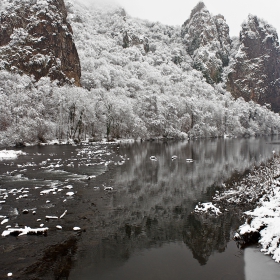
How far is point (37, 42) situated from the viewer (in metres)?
93.8

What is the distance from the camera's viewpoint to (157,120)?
82875mm

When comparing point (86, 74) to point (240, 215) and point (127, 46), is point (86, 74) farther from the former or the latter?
point (240, 215)

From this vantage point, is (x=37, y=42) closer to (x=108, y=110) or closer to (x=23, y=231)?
(x=108, y=110)

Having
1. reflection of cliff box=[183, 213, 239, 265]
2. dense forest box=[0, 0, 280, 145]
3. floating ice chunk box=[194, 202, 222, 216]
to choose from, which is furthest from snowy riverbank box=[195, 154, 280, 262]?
dense forest box=[0, 0, 280, 145]

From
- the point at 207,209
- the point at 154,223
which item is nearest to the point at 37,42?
the point at 207,209

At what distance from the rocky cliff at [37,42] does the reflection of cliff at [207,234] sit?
8479 cm

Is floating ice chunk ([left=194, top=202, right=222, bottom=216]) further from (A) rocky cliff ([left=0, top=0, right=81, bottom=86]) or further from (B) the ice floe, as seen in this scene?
(A) rocky cliff ([left=0, top=0, right=81, bottom=86])

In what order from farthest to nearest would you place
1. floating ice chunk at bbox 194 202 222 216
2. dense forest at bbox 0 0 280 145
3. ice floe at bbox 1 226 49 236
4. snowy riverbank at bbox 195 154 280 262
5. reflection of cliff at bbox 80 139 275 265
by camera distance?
dense forest at bbox 0 0 280 145 < floating ice chunk at bbox 194 202 222 216 < ice floe at bbox 1 226 49 236 < reflection of cliff at bbox 80 139 275 265 < snowy riverbank at bbox 195 154 280 262

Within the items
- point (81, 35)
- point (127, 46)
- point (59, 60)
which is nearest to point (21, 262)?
point (59, 60)

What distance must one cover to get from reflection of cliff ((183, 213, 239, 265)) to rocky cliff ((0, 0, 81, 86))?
278ft

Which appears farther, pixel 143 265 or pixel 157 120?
pixel 157 120

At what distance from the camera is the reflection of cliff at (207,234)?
10.7 m

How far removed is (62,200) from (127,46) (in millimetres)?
187180

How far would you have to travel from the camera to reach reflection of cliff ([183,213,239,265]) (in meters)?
10.7
